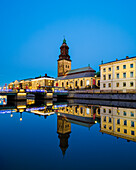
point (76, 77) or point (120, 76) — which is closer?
point (120, 76)

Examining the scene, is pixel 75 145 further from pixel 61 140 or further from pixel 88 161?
pixel 88 161

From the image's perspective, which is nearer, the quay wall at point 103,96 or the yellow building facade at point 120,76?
the quay wall at point 103,96

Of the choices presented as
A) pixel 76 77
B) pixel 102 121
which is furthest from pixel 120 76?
pixel 102 121

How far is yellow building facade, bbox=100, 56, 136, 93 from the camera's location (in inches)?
1645

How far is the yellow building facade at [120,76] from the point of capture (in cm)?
4178

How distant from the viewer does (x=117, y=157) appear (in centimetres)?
607

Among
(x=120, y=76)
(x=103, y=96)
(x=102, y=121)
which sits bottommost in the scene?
(x=102, y=121)

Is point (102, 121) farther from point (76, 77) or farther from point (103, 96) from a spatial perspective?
point (76, 77)

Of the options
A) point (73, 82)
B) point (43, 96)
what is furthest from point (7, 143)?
point (73, 82)

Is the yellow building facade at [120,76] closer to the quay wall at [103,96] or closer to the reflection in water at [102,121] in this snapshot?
the quay wall at [103,96]

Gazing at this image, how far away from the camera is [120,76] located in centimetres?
4519

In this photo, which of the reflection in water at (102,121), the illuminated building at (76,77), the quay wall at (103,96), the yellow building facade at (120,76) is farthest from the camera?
the illuminated building at (76,77)

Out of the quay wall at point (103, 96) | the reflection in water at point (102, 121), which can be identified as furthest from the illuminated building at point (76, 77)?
the reflection in water at point (102, 121)

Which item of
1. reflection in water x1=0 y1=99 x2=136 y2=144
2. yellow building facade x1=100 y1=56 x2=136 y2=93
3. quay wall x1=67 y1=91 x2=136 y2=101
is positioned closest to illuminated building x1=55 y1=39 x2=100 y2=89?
quay wall x1=67 y1=91 x2=136 y2=101
